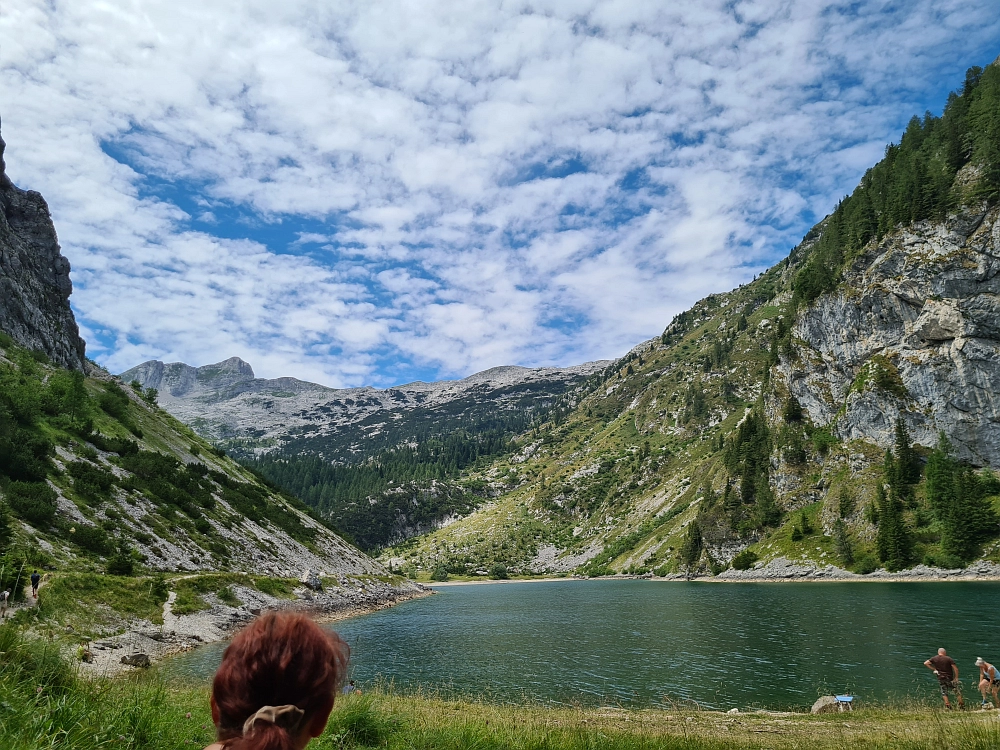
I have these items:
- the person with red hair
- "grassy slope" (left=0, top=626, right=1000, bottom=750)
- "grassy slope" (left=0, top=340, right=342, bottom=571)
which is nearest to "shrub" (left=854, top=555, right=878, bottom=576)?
"grassy slope" (left=0, top=626, right=1000, bottom=750)

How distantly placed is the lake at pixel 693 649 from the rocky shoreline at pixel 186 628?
2.00 metres

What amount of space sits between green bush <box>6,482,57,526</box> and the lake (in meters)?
21.1

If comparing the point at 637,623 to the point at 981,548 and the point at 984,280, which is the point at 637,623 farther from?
the point at 984,280

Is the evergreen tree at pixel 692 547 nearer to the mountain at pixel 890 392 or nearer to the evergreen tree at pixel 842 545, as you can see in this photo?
the mountain at pixel 890 392

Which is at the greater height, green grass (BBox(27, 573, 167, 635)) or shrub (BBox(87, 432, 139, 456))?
shrub (BBox(87, 432, 139, 456))

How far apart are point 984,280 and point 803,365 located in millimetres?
45898

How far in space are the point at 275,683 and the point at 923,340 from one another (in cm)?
14605

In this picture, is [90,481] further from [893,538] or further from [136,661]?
[893,538]

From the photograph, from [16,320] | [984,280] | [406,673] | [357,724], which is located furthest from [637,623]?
[16,320]

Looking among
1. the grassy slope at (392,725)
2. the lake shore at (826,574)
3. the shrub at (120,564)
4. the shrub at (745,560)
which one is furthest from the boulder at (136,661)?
the shrub at (745,560)

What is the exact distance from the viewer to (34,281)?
108500 mm

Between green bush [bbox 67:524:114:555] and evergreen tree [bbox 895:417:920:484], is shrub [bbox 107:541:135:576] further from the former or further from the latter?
evergreen tree [bbox 895:417:920:484]

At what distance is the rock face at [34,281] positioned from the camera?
97812 millimetres

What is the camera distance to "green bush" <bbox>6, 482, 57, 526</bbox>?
46.2 meters
